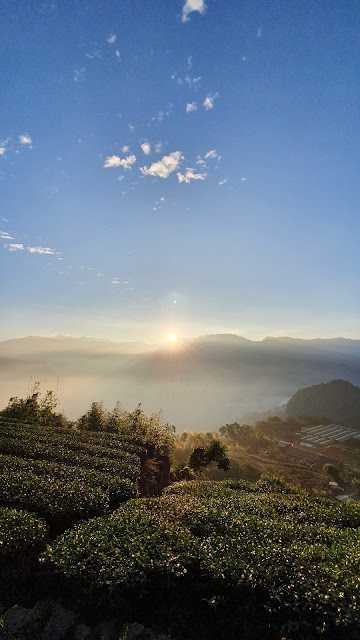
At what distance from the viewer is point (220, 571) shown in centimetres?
1012

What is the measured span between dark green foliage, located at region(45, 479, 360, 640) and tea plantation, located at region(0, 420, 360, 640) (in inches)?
1.2

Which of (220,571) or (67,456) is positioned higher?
(220,571)

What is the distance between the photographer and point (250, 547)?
11.6 meters

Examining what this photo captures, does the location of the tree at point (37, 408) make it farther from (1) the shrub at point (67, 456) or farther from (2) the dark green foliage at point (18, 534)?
(2) the dark green foliage at point (18, 534)

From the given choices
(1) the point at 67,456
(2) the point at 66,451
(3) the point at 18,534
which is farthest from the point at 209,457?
(3) the point at 18,534

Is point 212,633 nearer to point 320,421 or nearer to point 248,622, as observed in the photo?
point 248,622

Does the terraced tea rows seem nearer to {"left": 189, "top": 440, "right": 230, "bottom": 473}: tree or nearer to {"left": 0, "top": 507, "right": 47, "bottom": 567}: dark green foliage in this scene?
{"left": 0, "top": 507, "right": 47, "bottom": 567}: dark green foliage

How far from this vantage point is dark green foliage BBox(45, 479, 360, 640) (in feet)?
29.1

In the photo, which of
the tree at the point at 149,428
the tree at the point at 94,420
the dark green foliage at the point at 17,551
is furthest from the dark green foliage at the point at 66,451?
the tree at the point at 94,420

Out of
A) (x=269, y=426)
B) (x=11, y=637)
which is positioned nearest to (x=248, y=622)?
(x=11, y=637)

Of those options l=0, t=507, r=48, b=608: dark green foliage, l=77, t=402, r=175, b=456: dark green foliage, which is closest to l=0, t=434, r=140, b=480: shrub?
l=0, t=507, r=48, b=608: dark green foliage

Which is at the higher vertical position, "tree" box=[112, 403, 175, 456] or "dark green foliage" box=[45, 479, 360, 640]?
"dark green foliage" box=[45, 479, 360, 640]

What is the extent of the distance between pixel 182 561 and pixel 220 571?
1.22m

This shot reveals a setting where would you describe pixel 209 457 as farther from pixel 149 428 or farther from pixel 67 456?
pixel 67 456
